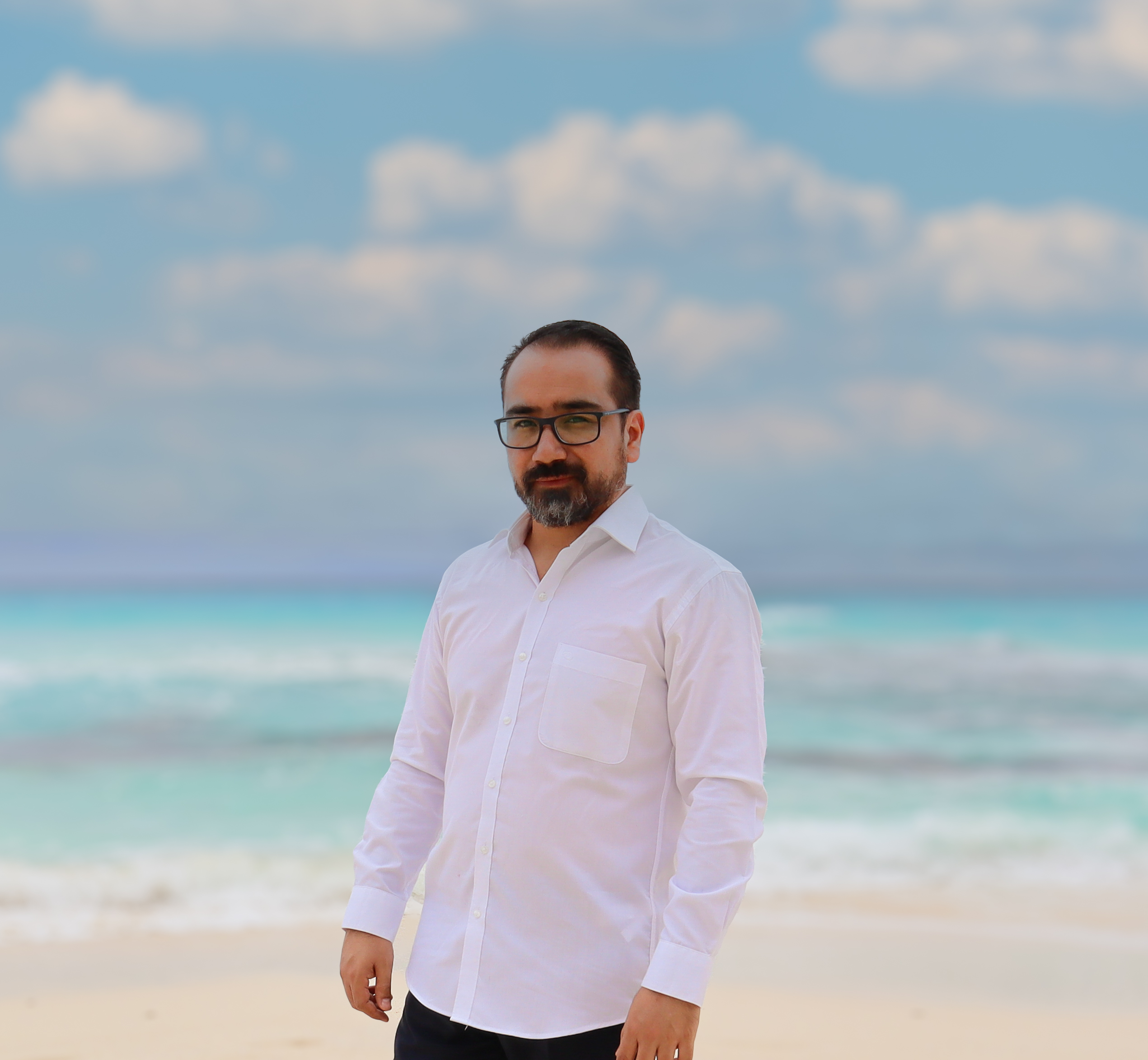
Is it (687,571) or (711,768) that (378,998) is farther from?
(687,571)

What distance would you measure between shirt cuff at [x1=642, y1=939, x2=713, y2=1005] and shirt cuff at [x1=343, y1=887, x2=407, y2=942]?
0.56 meters

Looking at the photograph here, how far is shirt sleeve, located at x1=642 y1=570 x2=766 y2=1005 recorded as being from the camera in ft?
6.00

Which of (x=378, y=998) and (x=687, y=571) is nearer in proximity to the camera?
(x=687, y=571)

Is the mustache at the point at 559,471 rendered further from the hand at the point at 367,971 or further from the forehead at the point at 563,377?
the hand at the point at 367,971

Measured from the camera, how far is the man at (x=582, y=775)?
189 centimetres

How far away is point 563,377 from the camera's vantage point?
2.11 m

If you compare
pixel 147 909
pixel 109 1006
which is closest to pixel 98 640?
pixel 147 909

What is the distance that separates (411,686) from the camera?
7.82 ft

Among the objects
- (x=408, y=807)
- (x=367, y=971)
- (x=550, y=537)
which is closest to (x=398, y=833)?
(x=408, y=807)

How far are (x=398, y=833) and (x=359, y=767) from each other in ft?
30.1

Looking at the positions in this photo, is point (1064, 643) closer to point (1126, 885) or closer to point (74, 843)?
point (1126, 885)

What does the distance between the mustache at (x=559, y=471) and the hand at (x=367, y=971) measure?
885 millimetres

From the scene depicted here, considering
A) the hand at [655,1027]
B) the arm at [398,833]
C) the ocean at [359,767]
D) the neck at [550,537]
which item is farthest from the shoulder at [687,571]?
the ocean at [359,767]

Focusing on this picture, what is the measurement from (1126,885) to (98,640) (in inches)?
810
